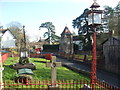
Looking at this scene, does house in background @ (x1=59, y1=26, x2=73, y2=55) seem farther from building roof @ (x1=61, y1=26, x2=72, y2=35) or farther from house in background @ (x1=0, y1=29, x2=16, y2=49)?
house in background @ (x1=0, y1=29, x2=16, y2=49)

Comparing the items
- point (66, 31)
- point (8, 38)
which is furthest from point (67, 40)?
point (8, 38)

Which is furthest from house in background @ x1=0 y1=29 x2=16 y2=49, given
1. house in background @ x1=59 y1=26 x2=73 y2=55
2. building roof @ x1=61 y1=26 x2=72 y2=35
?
building roof @ x1=61 y1=26 x2=72 y2=35

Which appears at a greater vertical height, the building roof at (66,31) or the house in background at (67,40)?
the building roof at (66,31)

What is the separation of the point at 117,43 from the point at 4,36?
3577 cm

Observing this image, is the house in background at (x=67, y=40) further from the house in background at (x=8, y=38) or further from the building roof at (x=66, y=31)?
the house in background at (x=8, y=38)

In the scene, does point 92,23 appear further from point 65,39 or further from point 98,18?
point 65,39

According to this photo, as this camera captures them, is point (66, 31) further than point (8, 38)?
Yes

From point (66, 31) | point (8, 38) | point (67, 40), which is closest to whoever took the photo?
point (67, 40)

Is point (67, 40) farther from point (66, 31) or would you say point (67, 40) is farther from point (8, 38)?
point (8, 38)

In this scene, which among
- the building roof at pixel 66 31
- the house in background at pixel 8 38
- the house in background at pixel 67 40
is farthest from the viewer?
the building roof at pixel 66 31

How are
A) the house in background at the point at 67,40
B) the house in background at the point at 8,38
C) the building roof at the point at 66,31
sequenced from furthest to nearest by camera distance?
the building roof at the point at 66,31, the house in background at the point at 8,38, the house in background at the point at 67,40

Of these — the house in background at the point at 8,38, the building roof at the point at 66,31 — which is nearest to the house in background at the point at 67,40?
the building roof at the point at 66,31

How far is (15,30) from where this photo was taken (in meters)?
47.2

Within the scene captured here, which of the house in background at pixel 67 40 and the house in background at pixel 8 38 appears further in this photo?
the house in background at pixel 8 38
